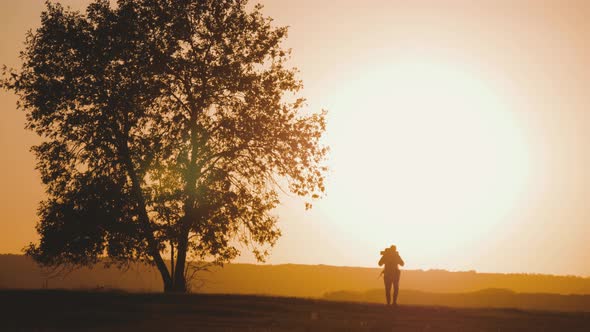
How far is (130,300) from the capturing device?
32031 mm

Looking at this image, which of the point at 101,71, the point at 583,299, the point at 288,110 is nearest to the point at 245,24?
the point at 288,110

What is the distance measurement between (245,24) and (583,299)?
50318mm

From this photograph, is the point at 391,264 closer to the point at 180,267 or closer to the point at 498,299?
the point at 180,267

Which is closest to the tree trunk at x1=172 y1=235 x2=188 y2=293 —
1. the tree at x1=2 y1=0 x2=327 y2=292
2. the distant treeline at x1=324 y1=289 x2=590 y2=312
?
the tree at x1=2 y1=0 x2=327 y2=292

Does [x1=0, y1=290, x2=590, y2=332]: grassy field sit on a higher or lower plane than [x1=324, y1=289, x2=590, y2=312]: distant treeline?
lower

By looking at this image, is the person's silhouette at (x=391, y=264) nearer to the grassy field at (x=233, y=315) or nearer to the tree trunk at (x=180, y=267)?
the grassy field at (x=233, y=315)

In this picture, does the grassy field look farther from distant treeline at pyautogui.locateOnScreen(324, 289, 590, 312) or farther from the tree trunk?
distant treeline at pyautogui.locateOnScreen(324, 289, 590, 312)

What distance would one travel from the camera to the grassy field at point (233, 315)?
26.3 m

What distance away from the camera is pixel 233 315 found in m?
29.6

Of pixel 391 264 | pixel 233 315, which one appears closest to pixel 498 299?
pixel 391 264

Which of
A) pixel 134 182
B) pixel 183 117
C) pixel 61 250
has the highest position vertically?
pixel 183 117

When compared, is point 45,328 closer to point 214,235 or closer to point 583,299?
point 214,235

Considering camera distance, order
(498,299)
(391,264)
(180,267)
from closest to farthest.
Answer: (391,264) → (180,267) → (498,299)

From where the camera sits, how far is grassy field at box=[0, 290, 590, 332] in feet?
86.4
